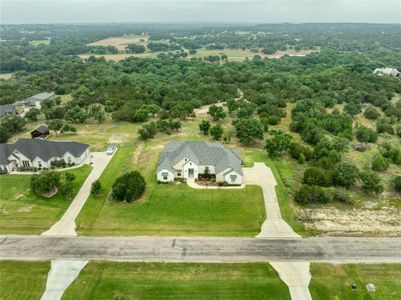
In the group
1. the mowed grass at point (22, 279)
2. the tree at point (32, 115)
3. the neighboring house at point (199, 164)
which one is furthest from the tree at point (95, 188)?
the tree at point (32, 115)

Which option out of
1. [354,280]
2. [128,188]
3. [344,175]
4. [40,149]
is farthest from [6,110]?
[354,280]

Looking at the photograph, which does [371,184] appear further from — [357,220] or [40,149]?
[40,149]

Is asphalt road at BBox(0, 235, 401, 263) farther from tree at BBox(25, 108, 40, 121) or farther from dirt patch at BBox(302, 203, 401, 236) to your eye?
tree at BBox(25, 108, 40, 121)

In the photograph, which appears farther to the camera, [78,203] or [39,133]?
[39,133]

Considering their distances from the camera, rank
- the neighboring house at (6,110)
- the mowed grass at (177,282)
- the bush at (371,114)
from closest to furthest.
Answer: the mowed grass at (177,282), the bush at (371,114), the neighboring house at (6,110)

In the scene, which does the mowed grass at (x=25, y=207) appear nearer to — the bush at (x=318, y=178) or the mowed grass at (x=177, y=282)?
the mowed grass at (x=177, y=282)

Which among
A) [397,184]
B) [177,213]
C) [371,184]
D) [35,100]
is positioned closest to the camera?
[177,213]
